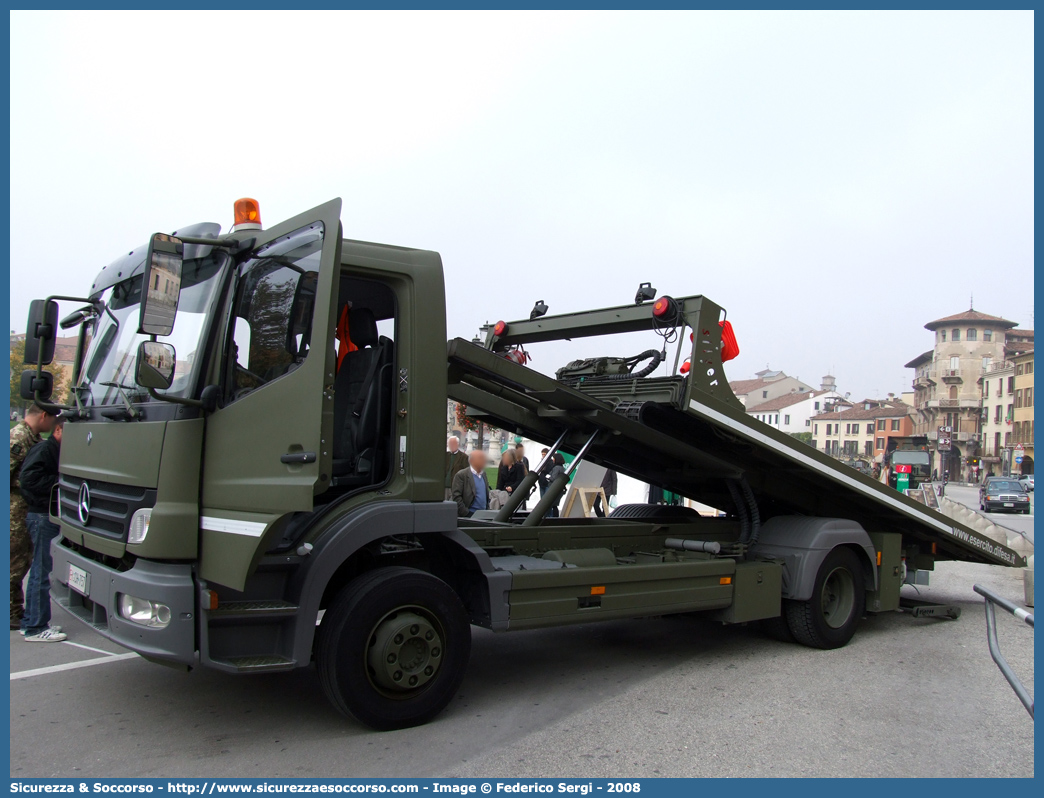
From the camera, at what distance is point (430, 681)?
4648 millimetres

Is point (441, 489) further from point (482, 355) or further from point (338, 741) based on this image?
point (338, 741)

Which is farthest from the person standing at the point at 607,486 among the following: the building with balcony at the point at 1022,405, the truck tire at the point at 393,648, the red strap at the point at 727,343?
the building with balcony at the point at 1022,405

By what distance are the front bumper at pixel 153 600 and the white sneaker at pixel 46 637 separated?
7.57ft

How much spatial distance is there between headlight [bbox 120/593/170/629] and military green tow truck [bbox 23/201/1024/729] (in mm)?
13

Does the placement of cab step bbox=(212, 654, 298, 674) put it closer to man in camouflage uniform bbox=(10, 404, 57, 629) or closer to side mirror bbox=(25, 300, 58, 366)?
side mirror bbox=(25, 300, 58, 366)

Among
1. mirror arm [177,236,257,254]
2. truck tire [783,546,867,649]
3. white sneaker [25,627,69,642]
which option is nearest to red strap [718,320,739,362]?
truck tire [783,546,867,649]

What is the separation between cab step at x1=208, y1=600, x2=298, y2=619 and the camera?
4.15 metres

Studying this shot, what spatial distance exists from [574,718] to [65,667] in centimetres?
350

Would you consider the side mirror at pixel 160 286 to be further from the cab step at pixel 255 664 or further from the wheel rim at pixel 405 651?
the wheel rim at pixel 405 651

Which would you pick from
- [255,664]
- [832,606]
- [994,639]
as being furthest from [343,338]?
[832,606]

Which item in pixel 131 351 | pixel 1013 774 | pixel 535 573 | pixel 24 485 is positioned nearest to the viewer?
pixel 1013 774

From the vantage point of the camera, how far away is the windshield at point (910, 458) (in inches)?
1452

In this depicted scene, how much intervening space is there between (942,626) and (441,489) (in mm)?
5723
